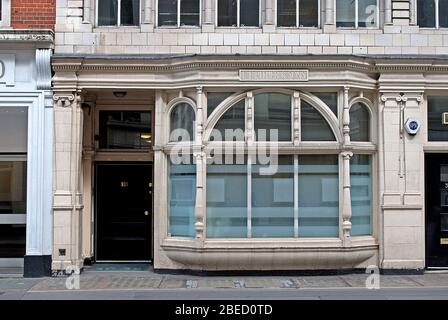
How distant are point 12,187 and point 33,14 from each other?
3.46m

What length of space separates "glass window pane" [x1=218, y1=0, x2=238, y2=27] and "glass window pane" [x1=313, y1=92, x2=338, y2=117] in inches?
87.6

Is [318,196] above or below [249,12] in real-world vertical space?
below

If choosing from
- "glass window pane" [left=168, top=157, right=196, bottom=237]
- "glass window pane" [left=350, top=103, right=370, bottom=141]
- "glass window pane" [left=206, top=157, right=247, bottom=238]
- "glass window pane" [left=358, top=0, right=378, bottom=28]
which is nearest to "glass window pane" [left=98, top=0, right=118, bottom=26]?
"glass window pane" [left=168, top=157, right=196, bottom=237]

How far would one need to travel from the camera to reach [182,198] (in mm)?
10828

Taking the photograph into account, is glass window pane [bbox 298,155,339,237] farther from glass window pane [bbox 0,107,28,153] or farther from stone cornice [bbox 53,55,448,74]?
glass window pane [bbox 0,107,28,153]

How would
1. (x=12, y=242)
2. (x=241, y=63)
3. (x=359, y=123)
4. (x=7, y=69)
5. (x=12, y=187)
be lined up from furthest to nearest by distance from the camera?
(x=12, y=187)
(x=12, y=242)
(x=359, y=123)
(x=7, y=69)
(x=241, y=63)

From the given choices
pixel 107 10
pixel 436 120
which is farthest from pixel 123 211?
pixel 436 120

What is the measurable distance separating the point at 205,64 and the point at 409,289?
539cm

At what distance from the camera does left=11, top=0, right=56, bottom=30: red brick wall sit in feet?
35.1

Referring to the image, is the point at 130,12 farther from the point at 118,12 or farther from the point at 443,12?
the point at 443,12

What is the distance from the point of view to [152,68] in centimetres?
1076

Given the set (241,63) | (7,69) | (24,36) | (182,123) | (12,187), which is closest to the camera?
(24,36)
